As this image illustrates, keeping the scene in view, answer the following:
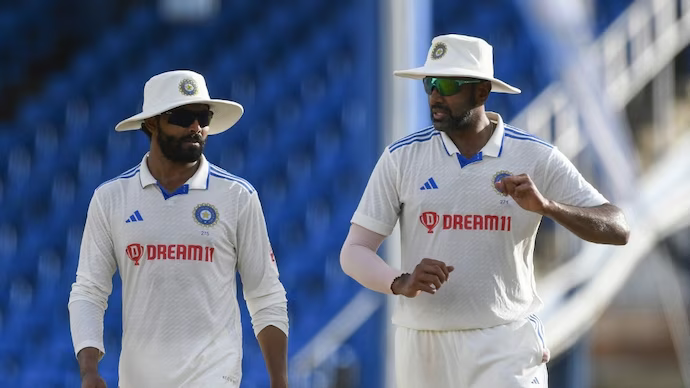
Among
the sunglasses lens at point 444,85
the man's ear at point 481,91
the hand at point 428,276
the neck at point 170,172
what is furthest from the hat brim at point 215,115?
the hand at point 428,276

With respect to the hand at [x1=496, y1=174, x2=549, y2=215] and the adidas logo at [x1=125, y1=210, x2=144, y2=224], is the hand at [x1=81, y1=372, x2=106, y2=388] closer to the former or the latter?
the adidas logo at [x1=125, y1=210, x2=144, y2=224]

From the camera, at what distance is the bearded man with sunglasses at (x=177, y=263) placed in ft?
13.8

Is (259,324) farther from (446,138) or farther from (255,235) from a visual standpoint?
(446,138)

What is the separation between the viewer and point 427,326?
429 centimetres

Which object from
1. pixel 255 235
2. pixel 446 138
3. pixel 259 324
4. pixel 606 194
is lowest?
pixel 606 194

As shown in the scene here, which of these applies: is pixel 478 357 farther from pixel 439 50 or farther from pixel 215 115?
pixel 215 115

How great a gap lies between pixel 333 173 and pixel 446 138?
19.4 ft

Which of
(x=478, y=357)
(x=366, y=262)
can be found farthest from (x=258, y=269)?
(x=478, y=357)

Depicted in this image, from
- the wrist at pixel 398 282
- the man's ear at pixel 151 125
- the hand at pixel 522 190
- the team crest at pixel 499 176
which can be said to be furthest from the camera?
the man's ear at pixel 151 125

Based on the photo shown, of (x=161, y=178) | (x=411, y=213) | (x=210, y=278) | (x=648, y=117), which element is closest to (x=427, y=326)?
(x=411, y=213)

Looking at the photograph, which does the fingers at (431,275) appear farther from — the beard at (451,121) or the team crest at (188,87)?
the team crest at (188,87)

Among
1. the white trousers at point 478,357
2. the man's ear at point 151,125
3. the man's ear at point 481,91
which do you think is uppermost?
the man's ear at point 481,91

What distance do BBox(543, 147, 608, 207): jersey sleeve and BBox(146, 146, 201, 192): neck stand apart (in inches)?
43.9

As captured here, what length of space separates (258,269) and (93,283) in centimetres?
51
